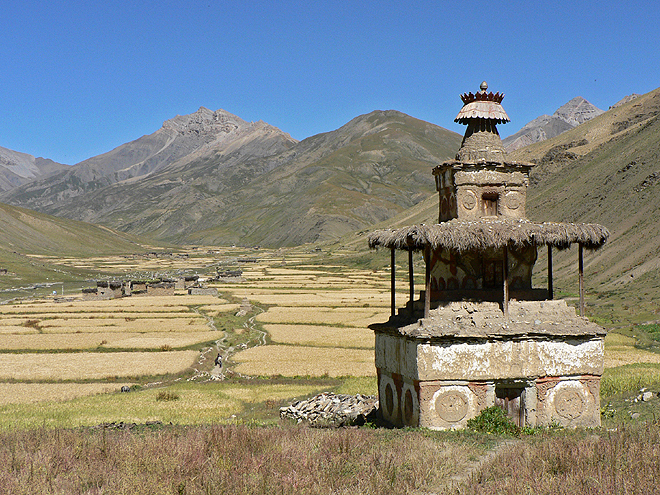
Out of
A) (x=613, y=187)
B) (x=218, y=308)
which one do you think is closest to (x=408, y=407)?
(x=218, y=308)

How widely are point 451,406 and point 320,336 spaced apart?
3229 centimetres

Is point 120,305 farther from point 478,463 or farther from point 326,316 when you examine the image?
point 478,463

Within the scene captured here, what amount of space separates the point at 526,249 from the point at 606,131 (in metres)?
142

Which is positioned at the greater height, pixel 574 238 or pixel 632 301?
pixel 574 238

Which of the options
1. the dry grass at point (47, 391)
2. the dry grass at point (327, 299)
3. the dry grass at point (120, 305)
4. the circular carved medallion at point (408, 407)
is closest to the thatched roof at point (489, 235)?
the circular carved medallion at point (408, 407)

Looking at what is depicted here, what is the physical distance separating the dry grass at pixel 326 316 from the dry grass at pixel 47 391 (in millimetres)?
25319

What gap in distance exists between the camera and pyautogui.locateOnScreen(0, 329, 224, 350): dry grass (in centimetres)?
4522

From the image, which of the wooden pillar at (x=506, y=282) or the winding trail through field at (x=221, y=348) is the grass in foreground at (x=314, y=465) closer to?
the wooden pillar at (x=506, y=282)

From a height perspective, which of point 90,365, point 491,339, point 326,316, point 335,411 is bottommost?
point 90,365

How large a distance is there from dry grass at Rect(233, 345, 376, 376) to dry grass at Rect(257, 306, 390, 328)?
41.1 feet

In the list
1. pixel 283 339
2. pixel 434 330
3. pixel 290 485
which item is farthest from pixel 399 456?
pixel 283 339

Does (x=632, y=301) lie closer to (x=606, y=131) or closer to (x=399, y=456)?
(x=399, y=456)

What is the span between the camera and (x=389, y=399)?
18391mm

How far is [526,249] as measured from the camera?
725 inches
